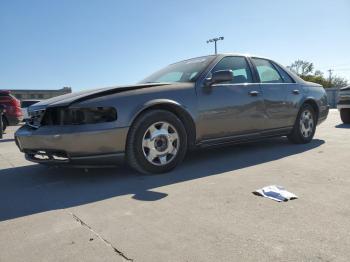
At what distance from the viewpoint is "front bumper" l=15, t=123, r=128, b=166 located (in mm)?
3838

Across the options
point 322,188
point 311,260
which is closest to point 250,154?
point 322,188

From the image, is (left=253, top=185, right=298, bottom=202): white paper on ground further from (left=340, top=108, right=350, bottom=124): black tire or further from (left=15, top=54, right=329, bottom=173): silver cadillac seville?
(left=340, top=108, right=350, bottom=124): black tire

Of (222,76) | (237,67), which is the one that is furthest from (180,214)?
(237,67)

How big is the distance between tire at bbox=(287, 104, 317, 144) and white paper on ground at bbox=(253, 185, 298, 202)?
287 cm

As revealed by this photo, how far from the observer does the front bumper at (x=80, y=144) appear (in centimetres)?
384

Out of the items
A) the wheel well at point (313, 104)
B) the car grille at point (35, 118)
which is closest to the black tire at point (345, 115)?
the wheel well at point (313, 104)

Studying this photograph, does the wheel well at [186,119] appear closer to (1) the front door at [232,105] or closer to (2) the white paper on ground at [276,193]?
(1) the front door at [232,105]

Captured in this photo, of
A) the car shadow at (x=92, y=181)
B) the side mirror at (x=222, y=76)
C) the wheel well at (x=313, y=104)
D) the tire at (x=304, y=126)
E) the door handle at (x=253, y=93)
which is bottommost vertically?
the car shadow at (x=92, y=181)

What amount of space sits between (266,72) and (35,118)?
10.9 ft

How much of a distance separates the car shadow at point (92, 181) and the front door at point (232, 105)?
403 millimetres

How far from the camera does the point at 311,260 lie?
2100 mm

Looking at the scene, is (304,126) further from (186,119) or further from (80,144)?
(80,144)

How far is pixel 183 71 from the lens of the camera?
5152mm

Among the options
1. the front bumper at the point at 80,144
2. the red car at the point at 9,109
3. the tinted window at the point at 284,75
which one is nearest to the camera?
the front bumper at the point at 80,144
